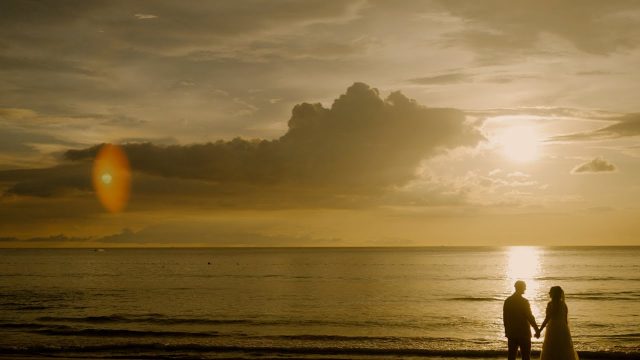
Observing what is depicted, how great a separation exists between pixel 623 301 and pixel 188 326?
120 ft

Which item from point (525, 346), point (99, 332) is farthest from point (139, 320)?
point (525, 346)

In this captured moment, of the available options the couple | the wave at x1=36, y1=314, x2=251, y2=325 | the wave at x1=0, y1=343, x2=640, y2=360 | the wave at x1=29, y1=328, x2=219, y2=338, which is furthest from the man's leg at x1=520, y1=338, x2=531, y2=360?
the wave at x1=36, y1=314, x2=251, y2=325

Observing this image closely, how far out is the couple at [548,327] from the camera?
1650 cm

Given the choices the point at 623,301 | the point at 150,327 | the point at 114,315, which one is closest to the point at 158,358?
the point at 150,327

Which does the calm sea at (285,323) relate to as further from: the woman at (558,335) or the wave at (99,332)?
the woman at (558,335)

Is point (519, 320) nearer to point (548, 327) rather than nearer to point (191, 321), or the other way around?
point (548, 327)

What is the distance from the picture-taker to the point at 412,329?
116 feet

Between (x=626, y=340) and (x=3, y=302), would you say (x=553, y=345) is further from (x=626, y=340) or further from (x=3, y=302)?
(x=3, y=302)

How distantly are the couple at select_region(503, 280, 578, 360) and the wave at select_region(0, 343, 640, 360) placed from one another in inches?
349

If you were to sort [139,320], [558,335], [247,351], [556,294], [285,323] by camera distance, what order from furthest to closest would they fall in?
[139,320] → [285,323] → [247,351] → [558,335] → [556,294]

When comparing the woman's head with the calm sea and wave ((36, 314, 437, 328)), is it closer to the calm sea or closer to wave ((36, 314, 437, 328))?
the calm sea

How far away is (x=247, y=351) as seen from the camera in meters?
26.9

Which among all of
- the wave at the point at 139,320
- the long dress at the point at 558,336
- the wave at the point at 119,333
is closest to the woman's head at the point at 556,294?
the long dress at the point at 558,336

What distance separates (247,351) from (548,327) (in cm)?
1403
